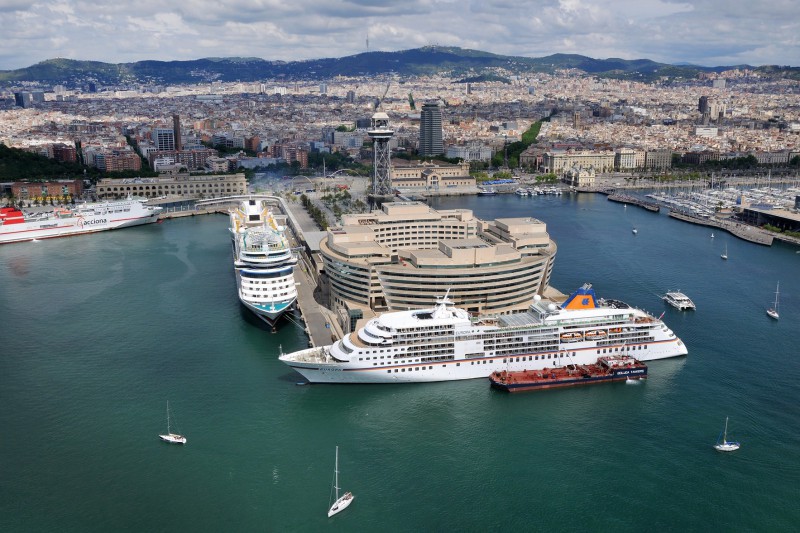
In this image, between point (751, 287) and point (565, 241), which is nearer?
point (751, 287)

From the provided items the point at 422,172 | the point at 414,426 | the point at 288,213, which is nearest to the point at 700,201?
the point at 422,172

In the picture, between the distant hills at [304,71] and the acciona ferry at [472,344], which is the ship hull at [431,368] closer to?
the acciona ferry at [472,344]

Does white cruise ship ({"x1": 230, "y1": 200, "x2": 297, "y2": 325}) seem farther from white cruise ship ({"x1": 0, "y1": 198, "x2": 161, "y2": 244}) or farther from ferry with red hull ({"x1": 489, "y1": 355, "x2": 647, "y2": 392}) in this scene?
white cruise ship ({"x1": 0, "y1": 198, "x2": 161, "y2": 244})

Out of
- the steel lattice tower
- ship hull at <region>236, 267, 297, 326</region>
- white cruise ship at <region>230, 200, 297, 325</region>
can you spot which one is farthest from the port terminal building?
the steel lattice tower

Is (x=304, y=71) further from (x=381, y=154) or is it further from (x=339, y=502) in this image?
(x=339, y=502)

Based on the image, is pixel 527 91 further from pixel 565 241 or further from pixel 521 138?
pixel 565 241

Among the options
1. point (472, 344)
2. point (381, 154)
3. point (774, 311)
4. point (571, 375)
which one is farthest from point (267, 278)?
point (381, 154)

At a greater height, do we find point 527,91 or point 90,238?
point 527,91
